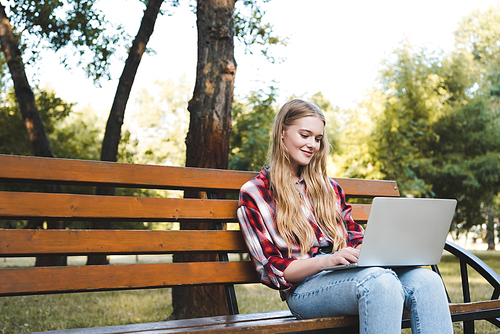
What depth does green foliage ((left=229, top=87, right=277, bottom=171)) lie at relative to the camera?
13.6 metres

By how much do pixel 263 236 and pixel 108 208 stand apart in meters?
0.77

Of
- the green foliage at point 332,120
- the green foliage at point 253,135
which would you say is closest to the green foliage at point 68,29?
the green foliage at point 253,135

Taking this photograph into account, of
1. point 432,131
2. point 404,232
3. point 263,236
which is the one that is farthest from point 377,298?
point 432,131

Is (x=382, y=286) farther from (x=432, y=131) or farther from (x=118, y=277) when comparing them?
(x=432, y=131)

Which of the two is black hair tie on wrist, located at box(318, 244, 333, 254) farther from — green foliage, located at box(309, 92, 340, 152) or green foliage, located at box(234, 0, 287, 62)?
green foliage, located at box(309, 92, 340, 152)

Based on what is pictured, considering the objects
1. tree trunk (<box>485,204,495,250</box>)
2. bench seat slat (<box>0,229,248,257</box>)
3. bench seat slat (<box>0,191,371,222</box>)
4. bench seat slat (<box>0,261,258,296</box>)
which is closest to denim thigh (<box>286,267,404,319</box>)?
bench seat slat (<box>0,261,258,296</box>)

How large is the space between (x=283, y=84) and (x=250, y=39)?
657 centimetres

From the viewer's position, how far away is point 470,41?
75.0 feet

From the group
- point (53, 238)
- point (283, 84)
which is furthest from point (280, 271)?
point (283, 84)

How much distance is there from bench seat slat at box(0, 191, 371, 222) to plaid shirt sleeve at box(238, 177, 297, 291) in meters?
0.18

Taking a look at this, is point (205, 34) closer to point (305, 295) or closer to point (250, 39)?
point (305, 295)

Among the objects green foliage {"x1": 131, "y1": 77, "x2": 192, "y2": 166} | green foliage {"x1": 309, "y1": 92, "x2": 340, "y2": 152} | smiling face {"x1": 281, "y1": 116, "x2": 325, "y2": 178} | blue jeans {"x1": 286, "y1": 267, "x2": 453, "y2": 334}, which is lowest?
blue jeans {"x1": 286, "y1": 267, "x2": 453, "y2": 334}

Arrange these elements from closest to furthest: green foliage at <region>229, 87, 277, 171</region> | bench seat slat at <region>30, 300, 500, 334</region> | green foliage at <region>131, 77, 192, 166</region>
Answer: bench seat slat at <region>30, 300, 500, 334</region>
green foliage at <region>229, 87, 277, 171</region>
green foliage at <region>131, 77, 192, 166</region>

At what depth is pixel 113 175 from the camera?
245cm
